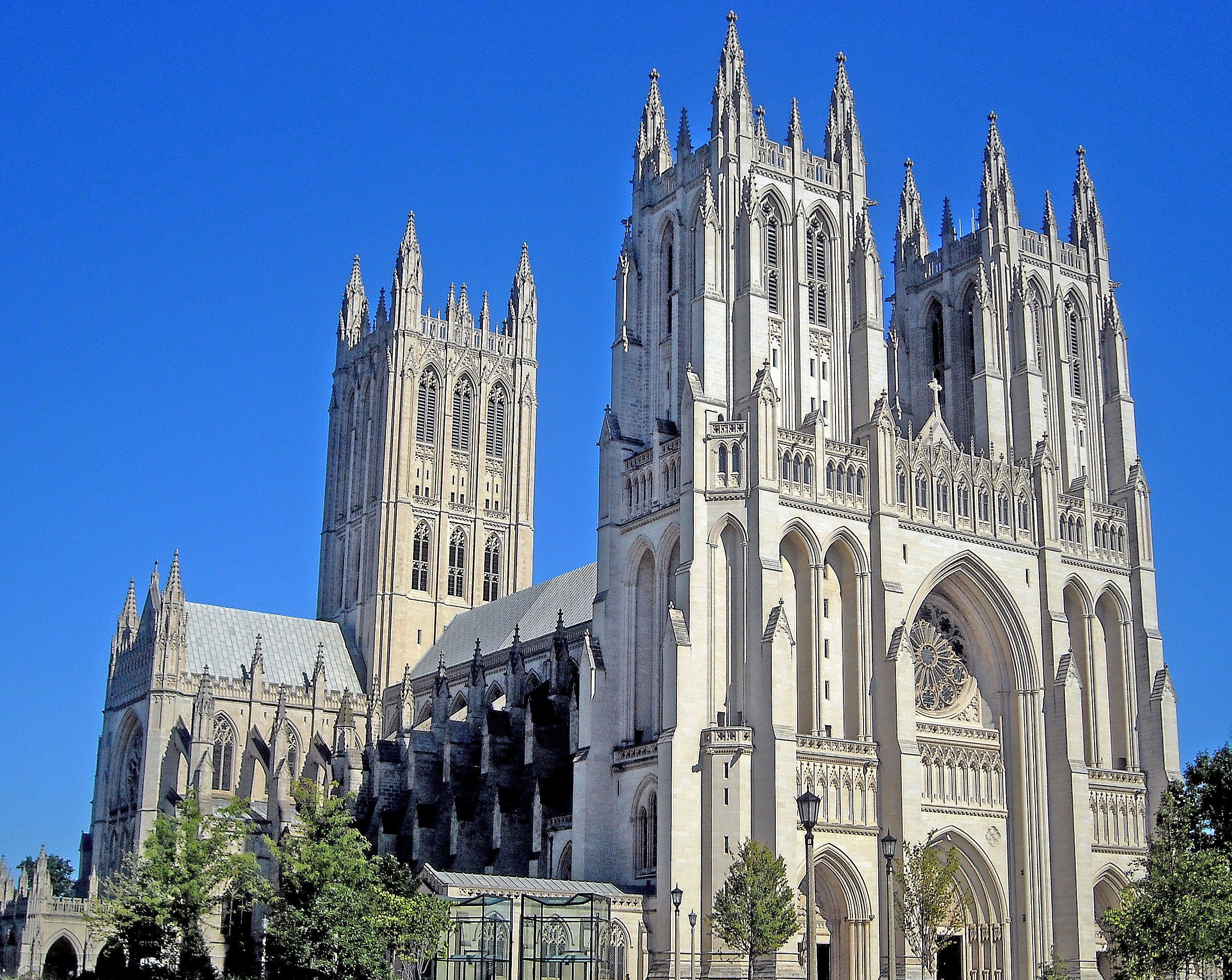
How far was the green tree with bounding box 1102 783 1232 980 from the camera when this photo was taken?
41.5 meters

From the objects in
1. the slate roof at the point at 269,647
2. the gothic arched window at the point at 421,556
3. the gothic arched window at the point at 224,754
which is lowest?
the gothic arched window at the point at 224,754

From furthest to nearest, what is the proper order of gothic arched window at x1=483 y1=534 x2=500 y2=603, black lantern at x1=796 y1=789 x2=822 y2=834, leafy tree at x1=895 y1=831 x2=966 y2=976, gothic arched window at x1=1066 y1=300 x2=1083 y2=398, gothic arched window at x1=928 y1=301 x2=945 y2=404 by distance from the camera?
gothic arched window at x1=483 y1=534 x2=500 y2=603, gothic arched window at x1=1066 y1=300 x2=1083 y2=398, gothic arched window at x1=928 y1=301 x2=945 y2=404, leafy tree at x1=895 y1=831 x2=966 y2=976, black lantern at x1=796 y1=789 x2=822 y2=834

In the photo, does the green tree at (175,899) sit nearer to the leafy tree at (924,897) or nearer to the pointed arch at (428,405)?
the leafy tree at (924,897)

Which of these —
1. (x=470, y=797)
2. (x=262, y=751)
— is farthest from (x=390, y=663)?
(x=470, y=797)

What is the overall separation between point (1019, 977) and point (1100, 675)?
12.8 metres

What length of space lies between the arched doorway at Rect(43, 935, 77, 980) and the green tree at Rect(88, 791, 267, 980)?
1039 inches

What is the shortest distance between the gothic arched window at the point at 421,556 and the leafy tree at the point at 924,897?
4864 cm

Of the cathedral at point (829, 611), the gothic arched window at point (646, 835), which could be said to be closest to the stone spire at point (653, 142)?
the cathedral at point (829, 611)

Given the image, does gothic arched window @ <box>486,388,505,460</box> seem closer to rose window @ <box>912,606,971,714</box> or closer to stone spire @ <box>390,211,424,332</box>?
stone spire @ <box>390,211,424,332</box>

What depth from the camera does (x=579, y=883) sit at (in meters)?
51.8

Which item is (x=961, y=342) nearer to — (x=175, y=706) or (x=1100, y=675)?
(x=1100, y=675)

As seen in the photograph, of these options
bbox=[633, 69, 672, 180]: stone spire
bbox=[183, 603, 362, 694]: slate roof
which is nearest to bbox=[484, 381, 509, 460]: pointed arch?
bbox=[183, 603, 362, 694]: slate roof

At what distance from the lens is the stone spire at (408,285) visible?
323ft

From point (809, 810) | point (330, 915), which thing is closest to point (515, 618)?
point (330, 915)
